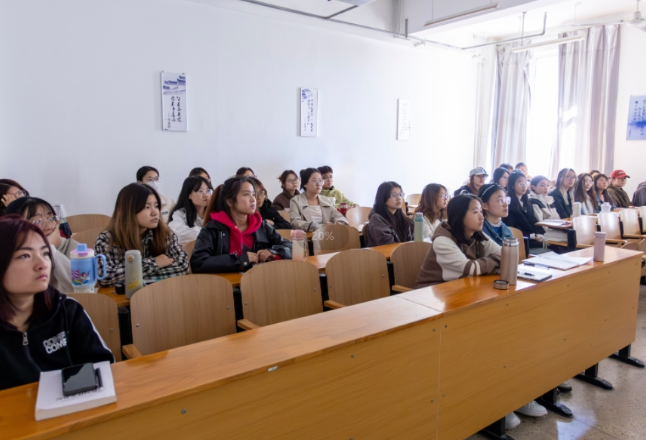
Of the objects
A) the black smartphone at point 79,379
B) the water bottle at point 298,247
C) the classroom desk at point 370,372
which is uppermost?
the water bottle at point 298,247

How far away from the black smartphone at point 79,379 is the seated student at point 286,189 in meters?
4.28

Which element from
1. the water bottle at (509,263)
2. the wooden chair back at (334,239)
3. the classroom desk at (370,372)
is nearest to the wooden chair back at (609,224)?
the classroom desk at (370,372)

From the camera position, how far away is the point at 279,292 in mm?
2248

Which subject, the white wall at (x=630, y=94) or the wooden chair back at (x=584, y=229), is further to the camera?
the white wall at (x=630, y=94)

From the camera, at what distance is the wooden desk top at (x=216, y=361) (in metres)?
1.04

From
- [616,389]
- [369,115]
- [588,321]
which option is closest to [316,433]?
[588,321]

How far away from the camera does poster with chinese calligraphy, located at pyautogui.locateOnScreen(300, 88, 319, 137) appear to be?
6051 millimetres

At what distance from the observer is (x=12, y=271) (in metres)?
1.26

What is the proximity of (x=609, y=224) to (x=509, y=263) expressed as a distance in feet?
10.6

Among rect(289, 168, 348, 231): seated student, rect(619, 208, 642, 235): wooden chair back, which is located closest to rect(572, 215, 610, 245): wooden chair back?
rect(619, 208, 642, 235): wooden chair back

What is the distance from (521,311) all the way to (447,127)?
6.50 metres

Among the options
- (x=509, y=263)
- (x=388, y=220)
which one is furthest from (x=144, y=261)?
(x=388, y=220)

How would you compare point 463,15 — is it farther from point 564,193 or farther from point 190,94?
point 190,94

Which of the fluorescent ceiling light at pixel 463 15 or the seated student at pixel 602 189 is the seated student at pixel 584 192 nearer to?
the seated student at pixel 602 189
